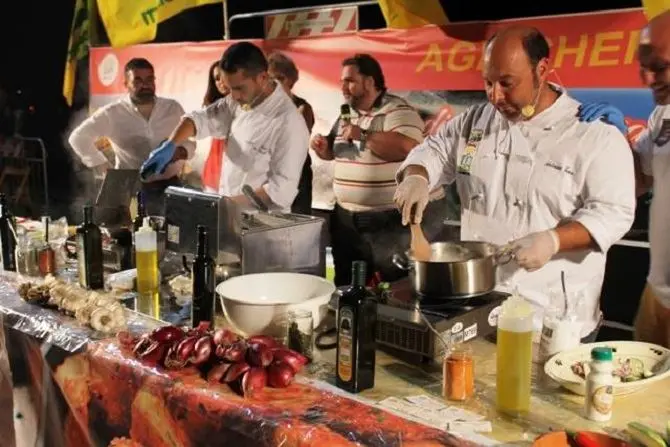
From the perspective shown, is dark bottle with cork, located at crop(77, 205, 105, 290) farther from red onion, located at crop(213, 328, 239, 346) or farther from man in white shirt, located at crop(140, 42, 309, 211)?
man in white shirt, located at crop(140, 42, 309, 211)

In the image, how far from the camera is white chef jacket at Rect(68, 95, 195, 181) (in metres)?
4.65

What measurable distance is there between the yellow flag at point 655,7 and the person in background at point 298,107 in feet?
5.92

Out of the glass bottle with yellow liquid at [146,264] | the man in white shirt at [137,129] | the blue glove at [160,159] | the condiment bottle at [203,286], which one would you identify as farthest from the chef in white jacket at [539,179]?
the man in white shirt at [137,129]

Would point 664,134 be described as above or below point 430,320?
above

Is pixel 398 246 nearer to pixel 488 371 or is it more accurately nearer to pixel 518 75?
pixel 518 75

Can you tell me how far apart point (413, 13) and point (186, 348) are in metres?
2.00

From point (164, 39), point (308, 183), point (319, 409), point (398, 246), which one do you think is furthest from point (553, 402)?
point (164, 39)

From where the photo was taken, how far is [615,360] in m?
1.89

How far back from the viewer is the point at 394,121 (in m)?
3.51

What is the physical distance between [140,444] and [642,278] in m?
1.96

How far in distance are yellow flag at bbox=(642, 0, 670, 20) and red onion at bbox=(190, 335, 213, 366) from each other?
1861 mm

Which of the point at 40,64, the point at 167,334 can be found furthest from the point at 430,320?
the point at 40,64

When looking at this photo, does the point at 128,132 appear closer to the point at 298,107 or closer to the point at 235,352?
the point at 298,107

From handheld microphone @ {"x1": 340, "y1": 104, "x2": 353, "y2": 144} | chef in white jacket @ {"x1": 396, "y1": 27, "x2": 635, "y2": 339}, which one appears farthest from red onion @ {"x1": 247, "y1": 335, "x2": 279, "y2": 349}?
handheld microphone @ {"x1": 340, "y1": 104, "x2": 353, "y2": 144}
